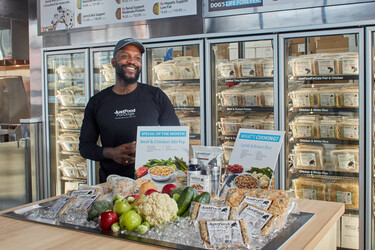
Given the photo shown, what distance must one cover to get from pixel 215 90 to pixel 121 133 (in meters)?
1.42

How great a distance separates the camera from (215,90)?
4.31 meters

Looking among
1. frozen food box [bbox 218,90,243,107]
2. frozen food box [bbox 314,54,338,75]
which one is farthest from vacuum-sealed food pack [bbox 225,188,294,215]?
frozen food box [bbox 218,90,243,107]

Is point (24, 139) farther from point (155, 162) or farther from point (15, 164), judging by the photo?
point (155, 162)

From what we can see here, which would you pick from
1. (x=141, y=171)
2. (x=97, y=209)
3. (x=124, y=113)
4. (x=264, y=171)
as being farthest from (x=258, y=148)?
(x=124, y=113)

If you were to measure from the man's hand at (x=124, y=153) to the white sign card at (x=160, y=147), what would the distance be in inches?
11.8

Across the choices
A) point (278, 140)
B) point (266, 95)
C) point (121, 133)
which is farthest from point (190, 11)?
point (278, 140)

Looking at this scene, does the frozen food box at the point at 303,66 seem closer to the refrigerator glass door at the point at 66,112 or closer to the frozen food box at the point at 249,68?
the frozen food box at the point at 249,68

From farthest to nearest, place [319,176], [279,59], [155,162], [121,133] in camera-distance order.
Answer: [319,176], [279,59], [121,133], [155,162]

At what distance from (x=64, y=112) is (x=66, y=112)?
28 millimetres

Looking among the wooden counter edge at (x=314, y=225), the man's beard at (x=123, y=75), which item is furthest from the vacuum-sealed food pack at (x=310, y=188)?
the man's beard at (x=123, y=75)

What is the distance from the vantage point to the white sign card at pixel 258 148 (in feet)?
7.26

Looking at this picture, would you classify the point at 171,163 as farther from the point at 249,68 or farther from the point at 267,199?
the point at 249,68

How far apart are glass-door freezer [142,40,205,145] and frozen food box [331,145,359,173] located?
4.58 ft

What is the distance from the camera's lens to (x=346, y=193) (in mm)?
3924
